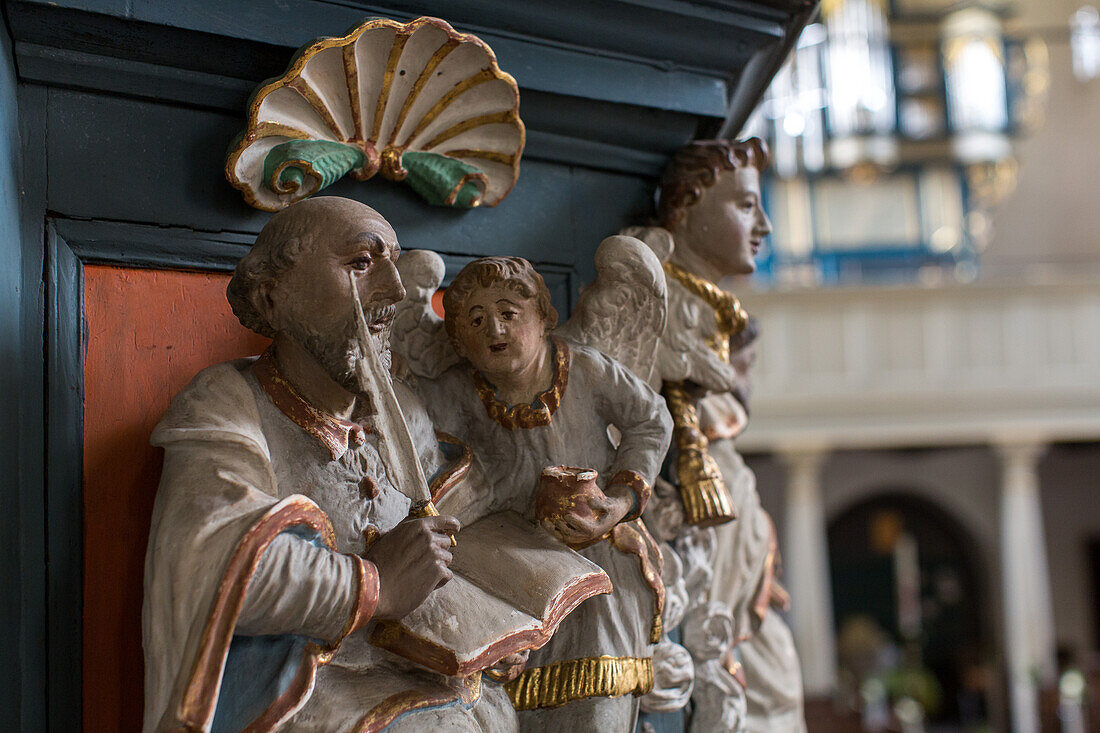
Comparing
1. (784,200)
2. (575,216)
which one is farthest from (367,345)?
(784,200)

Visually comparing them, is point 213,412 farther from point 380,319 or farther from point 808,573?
point 808,573

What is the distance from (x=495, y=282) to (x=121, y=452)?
548 millimetres

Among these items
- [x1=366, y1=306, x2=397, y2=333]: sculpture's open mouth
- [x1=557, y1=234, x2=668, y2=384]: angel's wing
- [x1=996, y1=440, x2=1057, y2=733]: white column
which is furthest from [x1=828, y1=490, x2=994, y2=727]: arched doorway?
[x1=366, y1=306, x2=397, y2=333]: sculpture's open mouth

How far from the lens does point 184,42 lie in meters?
1.57

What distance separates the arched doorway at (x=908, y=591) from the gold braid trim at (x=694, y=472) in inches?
416

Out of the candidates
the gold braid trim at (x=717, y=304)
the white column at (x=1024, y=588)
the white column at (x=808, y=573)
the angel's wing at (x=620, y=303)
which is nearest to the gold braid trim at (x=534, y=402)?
the angel's wing at (x=620, y=303)

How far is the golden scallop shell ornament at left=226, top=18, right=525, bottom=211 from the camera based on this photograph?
1.59m

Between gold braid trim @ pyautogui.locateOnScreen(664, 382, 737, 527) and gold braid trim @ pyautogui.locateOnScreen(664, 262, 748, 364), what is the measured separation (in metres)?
0.10

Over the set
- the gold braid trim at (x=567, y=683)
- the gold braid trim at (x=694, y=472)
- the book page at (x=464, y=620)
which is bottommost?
the gold braid trim at (x=567, y=683)

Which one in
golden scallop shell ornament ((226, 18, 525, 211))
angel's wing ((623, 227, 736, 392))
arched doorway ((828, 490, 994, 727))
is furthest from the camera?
arched doorway ((828, 490, 994, 727))

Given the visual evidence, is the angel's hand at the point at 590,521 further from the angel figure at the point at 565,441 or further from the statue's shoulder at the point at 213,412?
→ the statue's shoulder at the point at 213,412

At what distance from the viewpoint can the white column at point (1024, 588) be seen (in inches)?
375

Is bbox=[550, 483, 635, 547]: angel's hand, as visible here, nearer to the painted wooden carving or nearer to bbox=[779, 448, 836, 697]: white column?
the painted wooden carving

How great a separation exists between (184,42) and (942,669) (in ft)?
39.5
